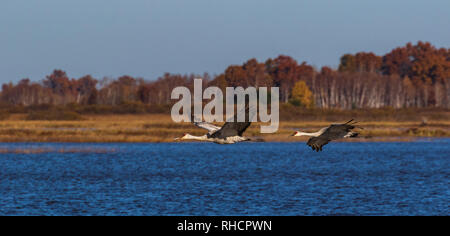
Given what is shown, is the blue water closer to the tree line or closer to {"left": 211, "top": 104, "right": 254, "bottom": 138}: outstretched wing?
{"left": 211, "top": 104, "right": 254, "bottom": 138}: outstretched wing

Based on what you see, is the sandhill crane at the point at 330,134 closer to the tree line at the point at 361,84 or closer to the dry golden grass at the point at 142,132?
the dry golden grass at the point at 142,132

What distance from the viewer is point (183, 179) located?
4141 cm

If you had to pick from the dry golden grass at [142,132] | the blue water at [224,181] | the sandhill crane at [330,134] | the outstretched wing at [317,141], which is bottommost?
the blue water at [224,181]

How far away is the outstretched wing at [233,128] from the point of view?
19953mm

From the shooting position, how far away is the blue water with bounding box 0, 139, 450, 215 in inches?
1206

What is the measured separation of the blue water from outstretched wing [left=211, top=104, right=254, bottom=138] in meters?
8.17

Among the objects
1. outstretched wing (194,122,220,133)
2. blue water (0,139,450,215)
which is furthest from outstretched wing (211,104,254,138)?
blue water (0,139,450,215)

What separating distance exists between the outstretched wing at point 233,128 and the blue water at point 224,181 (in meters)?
8.17

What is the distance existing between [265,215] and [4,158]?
28.9 meters

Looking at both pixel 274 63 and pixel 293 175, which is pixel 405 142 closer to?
pixel 293 175

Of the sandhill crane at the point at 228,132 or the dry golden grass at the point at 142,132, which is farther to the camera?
the dry golden grass at the point at 142,132

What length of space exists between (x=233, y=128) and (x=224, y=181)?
19580 millimetres

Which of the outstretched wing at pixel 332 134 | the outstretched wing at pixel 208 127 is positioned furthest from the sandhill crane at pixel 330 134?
the outstretched wing at pixel 208 127
